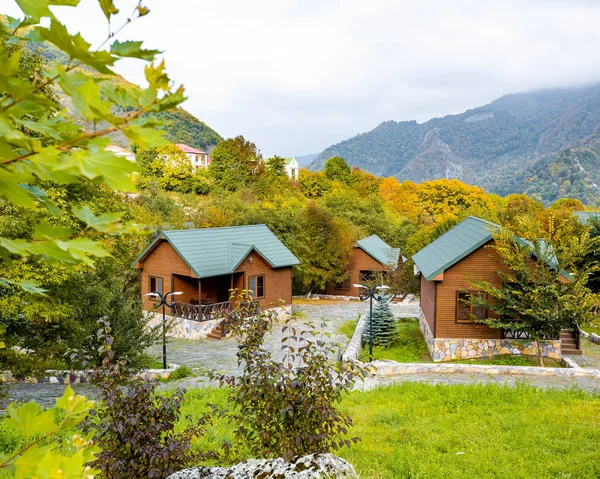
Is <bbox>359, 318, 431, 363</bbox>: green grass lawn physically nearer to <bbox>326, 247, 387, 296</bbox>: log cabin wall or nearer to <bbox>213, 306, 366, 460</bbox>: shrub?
<bbox>213, 306, 366, 460</bbox>: shrub

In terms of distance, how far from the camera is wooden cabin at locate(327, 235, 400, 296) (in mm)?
35719

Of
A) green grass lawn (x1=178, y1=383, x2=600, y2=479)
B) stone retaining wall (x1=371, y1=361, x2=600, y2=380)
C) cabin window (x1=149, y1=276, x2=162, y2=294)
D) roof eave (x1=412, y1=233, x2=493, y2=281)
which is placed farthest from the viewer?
cabin window (x1=149, y1=276, x2=162, y2=294)

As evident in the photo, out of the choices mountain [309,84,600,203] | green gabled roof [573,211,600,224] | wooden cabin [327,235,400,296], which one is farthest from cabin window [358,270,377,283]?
mountain [309,84,600,203]

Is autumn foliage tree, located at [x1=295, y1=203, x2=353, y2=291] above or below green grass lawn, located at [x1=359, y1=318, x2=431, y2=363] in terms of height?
above

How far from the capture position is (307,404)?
572cm

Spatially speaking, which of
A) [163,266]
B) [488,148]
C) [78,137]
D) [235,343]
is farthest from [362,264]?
[488,148]

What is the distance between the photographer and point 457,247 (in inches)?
731

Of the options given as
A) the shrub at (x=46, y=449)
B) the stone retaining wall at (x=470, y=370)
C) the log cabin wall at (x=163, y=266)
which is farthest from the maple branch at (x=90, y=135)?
the log cabin wall at (x=163, y=266)

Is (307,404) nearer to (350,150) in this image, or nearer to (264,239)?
(264,239)

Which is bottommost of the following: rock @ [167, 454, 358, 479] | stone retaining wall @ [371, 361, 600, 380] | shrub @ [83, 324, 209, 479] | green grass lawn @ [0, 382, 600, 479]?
stone retaining wall @ [371, 361, 600, 380]

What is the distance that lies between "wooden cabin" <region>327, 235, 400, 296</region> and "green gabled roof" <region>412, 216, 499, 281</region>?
12.8 metres

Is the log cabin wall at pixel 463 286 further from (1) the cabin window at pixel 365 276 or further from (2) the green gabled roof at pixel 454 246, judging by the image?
(1) the cabin window at pixel 365 276

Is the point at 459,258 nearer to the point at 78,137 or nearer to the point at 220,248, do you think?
the point at 220,248

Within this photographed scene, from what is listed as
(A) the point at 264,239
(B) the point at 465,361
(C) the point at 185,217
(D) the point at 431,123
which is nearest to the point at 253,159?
(C) the point at 185,217
